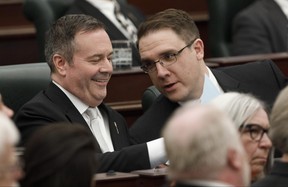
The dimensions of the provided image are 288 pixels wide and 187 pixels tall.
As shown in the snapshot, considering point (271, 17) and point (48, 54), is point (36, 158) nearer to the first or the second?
point (48, 54)

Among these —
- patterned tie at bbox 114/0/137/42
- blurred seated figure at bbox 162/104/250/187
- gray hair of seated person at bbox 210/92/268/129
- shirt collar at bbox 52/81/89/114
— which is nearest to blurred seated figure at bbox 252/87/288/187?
gray hair of seated person at bbox 210/92/268/129

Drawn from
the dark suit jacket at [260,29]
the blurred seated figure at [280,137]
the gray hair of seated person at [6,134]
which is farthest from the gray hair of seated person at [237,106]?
the dark suit jacket at [260,29]

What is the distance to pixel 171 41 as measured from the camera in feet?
16.8

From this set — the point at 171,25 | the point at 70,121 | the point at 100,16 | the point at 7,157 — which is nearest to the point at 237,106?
the point at 7,157

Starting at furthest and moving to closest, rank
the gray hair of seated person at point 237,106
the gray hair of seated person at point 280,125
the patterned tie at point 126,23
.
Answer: the patterned tie at point 126,23, the gray hair of seated person at point 237,106, the gray hair of seated person at point 280,125

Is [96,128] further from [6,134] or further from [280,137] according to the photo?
[6,134]

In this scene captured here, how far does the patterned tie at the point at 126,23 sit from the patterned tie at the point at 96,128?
2.12m

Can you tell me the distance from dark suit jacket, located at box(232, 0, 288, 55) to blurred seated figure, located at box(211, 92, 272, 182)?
3.62 meters

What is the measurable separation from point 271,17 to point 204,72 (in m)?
2.38

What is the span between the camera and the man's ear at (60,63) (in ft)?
16.1

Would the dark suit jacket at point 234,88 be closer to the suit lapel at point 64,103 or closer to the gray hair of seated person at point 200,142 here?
the suit lapel at point 64,103

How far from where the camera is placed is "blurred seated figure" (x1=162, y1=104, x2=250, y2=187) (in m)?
2.72

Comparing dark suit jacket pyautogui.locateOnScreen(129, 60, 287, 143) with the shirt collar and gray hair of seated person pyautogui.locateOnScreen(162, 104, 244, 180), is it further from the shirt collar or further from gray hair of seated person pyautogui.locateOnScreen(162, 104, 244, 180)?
gray hair of seated person pyautogui.locateOnScreen(162, 104, 244, 180)

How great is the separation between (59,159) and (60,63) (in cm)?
207
